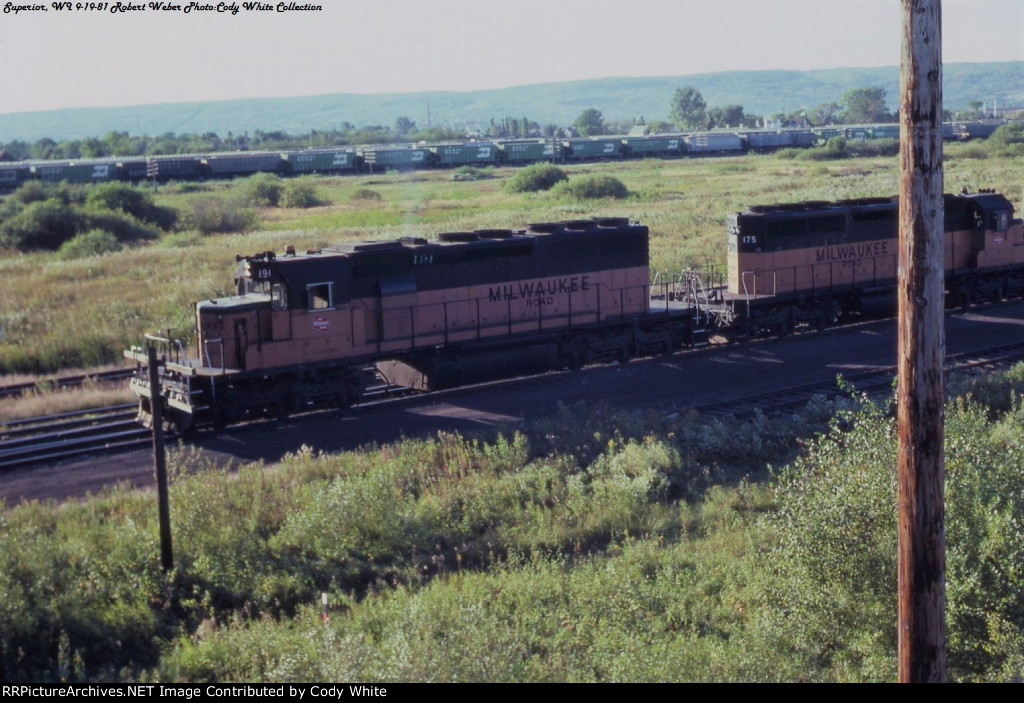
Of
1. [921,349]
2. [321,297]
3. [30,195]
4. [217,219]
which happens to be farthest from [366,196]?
[921,349]

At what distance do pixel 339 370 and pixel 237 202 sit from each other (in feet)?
154

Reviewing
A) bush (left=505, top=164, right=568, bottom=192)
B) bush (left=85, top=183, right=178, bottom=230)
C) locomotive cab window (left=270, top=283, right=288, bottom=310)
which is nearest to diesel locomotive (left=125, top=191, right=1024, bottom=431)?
locomotive cab window (left=270, top=283, right=288, bottom=310)

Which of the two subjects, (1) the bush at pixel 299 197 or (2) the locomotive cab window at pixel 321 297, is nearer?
(2) the locomotive cab window at pixel 321 297

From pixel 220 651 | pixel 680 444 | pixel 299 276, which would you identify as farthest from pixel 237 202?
pixel 220 651

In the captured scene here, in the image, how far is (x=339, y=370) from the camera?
63.8 feet

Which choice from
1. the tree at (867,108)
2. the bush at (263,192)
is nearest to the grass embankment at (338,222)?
the bush at (263,192)

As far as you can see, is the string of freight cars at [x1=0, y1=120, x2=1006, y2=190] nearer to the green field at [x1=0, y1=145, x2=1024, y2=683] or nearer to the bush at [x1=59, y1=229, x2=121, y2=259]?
the bush at [x1=59, y1=229, x2=121, y2=259]

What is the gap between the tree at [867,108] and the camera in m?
154

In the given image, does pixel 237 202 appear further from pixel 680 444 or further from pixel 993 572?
pixel 993 572

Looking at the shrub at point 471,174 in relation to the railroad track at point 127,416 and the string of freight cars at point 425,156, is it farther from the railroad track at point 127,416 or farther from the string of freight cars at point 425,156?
the railroad track at point 127,416

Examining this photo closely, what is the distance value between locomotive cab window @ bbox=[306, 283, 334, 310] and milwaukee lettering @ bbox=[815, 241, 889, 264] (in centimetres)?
1336

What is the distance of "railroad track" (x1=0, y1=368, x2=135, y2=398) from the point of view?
70.7ft

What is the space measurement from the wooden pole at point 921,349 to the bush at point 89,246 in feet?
138
